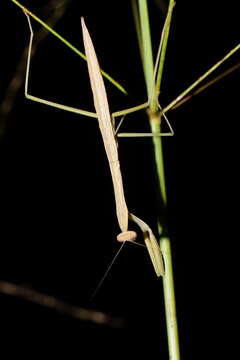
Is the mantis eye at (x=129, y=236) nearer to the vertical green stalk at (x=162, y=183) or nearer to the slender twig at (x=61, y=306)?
the vertical green stalk at (x=162, y=183)

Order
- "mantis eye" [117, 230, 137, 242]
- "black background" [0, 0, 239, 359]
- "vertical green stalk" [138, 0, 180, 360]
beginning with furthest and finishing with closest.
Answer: "black background" [0, 0, 239, 359], "mantis eye" [117, 230, 137, 242], "vertical green stalk" [138, 0, 180, 360]

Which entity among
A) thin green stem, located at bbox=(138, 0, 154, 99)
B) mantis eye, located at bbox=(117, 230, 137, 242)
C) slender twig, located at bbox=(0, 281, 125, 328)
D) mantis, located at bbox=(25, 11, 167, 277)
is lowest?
slender twig, located at bbox=(0, 281, 125, 328)

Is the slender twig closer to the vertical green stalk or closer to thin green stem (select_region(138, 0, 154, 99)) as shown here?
the vertical green stalk

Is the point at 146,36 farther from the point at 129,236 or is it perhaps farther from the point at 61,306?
the point at 61,306

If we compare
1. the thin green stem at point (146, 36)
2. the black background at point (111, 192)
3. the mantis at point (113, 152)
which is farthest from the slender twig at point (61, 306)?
the thin green stem at point (146, 36)

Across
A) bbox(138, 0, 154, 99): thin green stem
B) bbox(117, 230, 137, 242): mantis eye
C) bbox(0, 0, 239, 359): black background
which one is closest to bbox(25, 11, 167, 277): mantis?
bbox(117, 230, 137, 242): mantis eye

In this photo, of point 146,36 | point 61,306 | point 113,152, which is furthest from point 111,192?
point 146,36

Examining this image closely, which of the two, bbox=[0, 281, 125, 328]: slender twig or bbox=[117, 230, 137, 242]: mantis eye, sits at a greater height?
bbox=[117, 230, 137, 242]: mantis eye

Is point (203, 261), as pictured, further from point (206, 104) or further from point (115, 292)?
point (206, 104)
